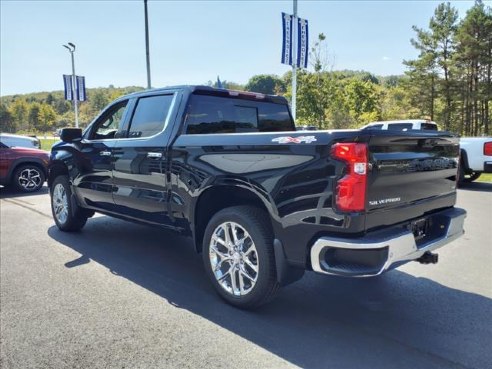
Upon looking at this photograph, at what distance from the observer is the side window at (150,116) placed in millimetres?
4484

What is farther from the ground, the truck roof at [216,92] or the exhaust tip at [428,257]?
the truck roof at [216,92]

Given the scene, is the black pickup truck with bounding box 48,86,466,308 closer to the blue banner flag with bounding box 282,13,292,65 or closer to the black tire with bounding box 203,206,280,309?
the black tire with bounding box 203,206,280,309

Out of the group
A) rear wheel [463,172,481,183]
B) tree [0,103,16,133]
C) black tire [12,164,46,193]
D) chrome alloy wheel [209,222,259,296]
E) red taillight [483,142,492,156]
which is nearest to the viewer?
chrome alloy wheel [209,222,259,296]

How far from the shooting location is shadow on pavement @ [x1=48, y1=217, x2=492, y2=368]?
9.36ft

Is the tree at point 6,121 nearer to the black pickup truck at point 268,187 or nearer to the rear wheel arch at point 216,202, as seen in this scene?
the black pickup truck at point 268,187

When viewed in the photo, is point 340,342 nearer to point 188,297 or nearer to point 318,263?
A: point 318,263

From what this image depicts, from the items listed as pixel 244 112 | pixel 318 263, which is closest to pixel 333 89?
pixel 244 112

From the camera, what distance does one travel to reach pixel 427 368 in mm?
2678

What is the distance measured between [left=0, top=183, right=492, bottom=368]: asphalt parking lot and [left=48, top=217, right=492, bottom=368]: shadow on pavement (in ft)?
0.03

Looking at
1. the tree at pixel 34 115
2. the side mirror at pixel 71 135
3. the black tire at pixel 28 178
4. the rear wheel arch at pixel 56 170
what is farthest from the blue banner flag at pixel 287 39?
the tree at pixel 34 115

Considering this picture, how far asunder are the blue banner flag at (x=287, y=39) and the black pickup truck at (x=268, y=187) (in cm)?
1238

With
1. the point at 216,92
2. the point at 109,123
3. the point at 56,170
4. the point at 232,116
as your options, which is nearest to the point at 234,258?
the point at 232,116

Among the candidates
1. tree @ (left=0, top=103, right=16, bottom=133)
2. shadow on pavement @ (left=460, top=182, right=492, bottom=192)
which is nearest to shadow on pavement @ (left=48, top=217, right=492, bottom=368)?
shadow on pavement @ (left=460, top=182, right=492, bottom=192)

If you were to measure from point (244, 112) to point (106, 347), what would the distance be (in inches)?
110
